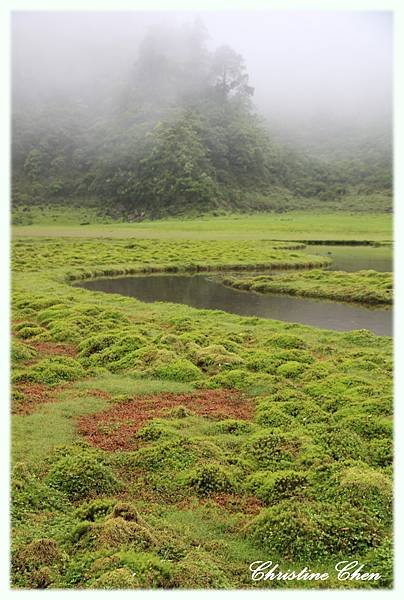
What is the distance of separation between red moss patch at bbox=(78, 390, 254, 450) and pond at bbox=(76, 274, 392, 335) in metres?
18.5

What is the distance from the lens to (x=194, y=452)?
1720 centimetres

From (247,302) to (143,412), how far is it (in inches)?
1207

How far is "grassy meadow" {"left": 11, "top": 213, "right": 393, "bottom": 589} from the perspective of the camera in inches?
469

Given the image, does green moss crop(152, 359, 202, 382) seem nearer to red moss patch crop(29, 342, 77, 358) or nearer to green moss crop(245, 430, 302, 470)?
red moss patch crop(29, 342, 77, 358)

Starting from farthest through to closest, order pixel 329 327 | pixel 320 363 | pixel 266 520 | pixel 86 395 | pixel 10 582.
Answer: pixel 329 327 → pixel 320 363 → pixel 86 395 → pixel 266 520 → pixel 10 582

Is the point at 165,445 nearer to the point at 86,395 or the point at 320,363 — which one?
the point at 86,395

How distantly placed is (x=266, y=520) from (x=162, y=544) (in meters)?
2.54

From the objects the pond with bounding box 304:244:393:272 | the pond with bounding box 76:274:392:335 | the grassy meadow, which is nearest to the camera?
the grassy meadow

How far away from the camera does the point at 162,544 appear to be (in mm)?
12297

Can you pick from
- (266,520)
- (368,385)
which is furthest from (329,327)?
(266,520)

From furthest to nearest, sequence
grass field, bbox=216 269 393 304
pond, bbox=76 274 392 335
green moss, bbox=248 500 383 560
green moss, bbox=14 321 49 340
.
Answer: grass field, bbox=216 269 393 304 < pond, bbox=76 274 392 335 < green moss, bbox=14 321 49 340 < green moss, bbox=248 500 383 560

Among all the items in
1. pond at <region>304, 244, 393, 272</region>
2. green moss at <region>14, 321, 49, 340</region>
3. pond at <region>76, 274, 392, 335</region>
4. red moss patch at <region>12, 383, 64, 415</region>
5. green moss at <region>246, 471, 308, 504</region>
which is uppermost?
pond at <region>304, 244, 393, 272</region>

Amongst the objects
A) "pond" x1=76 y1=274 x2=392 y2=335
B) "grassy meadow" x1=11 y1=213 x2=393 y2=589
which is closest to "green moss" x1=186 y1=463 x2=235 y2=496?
"grassy meadow" x1=11 y1=213 x2=393 y2=589

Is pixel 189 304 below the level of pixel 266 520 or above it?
above
